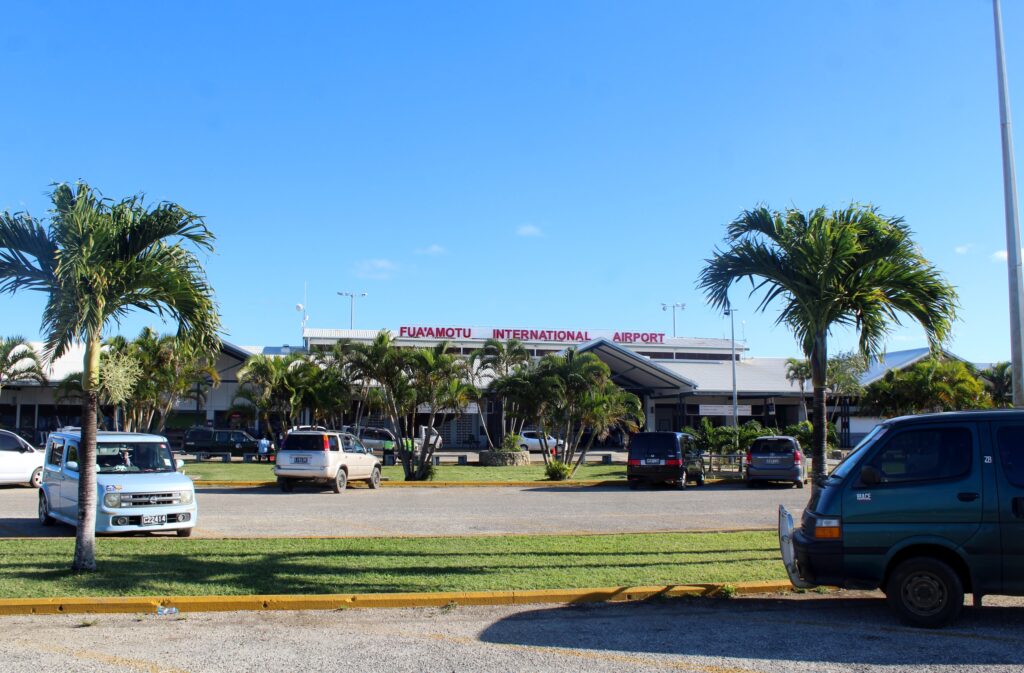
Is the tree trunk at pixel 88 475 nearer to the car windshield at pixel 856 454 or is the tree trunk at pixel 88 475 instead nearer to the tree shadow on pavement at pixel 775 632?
the tree shadow on pavement at pixel 775 632

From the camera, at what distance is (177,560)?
424 inches

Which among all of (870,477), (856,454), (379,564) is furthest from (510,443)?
(870,477)

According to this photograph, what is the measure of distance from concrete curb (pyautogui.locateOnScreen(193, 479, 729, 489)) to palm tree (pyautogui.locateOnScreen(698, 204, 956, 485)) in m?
15.6

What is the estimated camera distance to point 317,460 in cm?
2292

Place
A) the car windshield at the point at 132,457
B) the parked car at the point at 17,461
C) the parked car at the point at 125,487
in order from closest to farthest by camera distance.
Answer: the parked car at the point at 125,487 < the car windshield at the point at 132,457 < the parked car at the point at 17,461

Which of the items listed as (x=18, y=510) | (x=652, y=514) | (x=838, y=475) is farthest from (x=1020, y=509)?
(x=18, y=510)

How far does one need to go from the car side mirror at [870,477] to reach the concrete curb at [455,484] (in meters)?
18.8

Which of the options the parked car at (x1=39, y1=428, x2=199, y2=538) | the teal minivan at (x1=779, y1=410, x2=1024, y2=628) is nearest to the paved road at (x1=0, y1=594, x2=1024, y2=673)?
the teal minivan at (x1=779, y1=410, x2=1024, y2=628)

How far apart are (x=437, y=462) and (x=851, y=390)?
60.6 ft

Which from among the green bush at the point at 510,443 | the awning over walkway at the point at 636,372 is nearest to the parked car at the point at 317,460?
the green bush at the point at 510,443

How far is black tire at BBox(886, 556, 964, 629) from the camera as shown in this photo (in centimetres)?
748

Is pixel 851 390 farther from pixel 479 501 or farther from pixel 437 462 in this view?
pixel 479 501

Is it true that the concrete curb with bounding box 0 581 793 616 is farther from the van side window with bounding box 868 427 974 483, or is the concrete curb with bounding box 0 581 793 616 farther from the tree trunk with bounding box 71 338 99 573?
the van side window with bounding box 868 427 974 483

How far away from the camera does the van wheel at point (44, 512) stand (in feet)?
48.3
